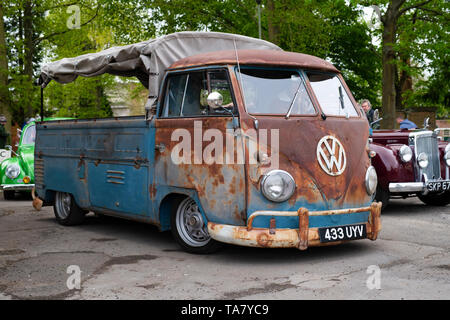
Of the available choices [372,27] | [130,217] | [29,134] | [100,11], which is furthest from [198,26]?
[130,217]

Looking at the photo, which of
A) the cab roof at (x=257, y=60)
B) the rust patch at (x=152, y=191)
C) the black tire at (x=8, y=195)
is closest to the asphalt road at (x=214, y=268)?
the rust patch at (x=152, y=191)

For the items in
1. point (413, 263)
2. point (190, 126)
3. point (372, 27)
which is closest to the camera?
point (413, 263)

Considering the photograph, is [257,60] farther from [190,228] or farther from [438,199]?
[438,199]

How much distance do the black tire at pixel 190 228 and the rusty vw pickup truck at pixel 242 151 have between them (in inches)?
0.5

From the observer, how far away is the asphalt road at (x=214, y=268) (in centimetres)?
531

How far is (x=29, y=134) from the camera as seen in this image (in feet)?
50.6

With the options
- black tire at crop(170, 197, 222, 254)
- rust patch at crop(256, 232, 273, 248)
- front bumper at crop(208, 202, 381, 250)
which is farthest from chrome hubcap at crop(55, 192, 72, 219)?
rust patch at crop(256, 232, 273, 248)

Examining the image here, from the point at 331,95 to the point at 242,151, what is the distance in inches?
58.9

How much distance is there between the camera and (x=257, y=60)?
6.74 metres

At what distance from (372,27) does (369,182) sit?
24.8 m

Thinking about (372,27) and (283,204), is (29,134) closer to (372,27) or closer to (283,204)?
(283,204)

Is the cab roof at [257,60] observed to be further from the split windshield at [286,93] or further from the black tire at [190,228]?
the black tire at [190,228]

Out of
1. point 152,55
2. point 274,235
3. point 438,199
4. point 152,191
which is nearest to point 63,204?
point 152,191
